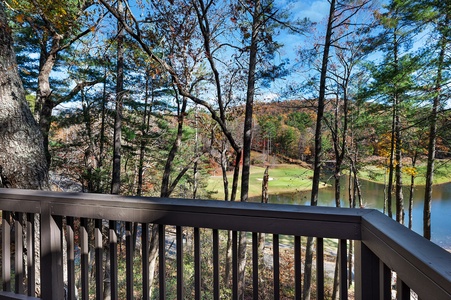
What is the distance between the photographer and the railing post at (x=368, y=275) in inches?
33.6

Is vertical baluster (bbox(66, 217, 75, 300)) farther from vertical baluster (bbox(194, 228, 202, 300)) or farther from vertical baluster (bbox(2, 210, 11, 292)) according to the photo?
vertical baluster (bbox(194, 228, 202, 300))

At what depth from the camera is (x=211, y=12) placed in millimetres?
6473

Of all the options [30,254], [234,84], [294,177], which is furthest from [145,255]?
[294,177]

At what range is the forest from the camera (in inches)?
235

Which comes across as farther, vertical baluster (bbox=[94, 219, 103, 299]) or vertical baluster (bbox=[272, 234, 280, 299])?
vertical baluster (bbox=[94, 219, 103, 299])

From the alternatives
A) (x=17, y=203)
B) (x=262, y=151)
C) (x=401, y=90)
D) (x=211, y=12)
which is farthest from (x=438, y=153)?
(x=17, y=203)

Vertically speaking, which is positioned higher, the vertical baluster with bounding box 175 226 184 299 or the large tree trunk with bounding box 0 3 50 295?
the large tree trunk with bounding box 0 3 50 295

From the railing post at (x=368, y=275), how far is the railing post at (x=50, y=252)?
1436 mm

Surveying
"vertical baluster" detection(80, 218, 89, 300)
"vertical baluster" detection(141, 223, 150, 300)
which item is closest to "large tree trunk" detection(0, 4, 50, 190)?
"vertical baluster" detection(80, 218, 89, 300)

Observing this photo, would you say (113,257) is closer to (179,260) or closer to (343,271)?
(179,260)

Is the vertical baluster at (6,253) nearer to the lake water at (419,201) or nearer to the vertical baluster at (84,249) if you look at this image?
the vertical baluster at (84,249)

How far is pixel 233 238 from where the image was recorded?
1073 millimetres

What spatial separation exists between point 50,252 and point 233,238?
1009mm

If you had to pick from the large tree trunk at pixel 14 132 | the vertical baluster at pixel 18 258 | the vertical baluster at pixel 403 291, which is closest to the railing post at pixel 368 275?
the vertical baluster at pixel 403 291
